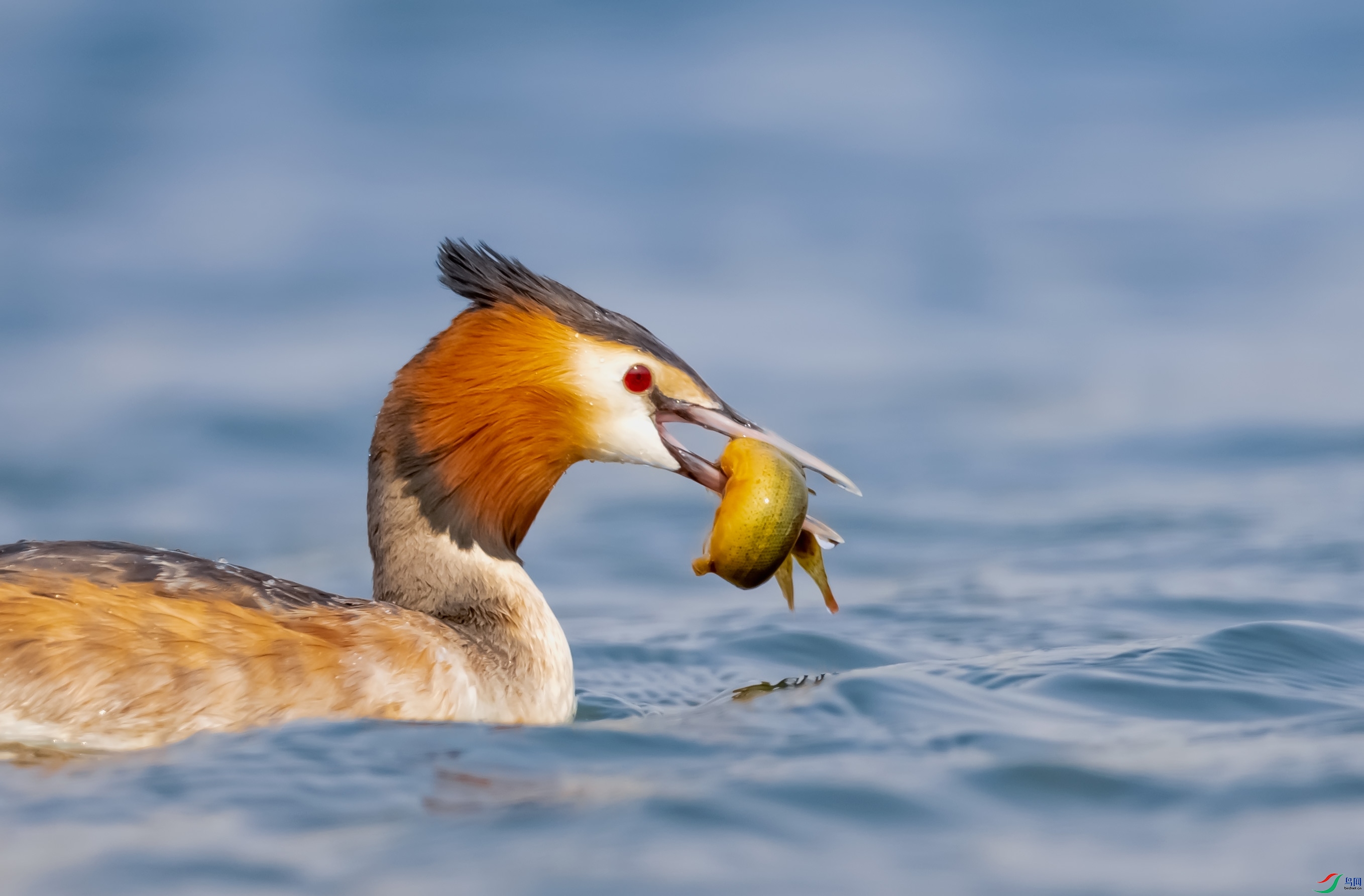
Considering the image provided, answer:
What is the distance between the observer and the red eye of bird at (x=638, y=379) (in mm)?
6055

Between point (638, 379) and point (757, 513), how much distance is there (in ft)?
2.15

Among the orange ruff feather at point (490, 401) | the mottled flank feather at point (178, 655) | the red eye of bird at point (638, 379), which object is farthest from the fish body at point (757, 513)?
the mottled flank feather at point (178, 655)

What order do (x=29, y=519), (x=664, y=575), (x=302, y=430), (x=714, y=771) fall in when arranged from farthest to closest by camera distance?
(x=302, y=430) → (x=29, y=519) → (x=664, y=575) → (x=714, y=771)

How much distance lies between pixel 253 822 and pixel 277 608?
1250 mm

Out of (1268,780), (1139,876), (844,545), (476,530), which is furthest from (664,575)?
(1139,876)

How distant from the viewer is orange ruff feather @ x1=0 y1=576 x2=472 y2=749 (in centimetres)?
525

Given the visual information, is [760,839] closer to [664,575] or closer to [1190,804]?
[1190,804]

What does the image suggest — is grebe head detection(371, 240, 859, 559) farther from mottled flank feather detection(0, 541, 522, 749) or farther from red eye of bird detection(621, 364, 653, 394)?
mottled flank feather detection(0, 541, 522, 749)

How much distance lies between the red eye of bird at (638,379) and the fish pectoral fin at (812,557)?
73 cm

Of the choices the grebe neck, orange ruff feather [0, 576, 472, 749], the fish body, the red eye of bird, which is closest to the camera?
orange ruff feather [0, 576, 472, 749]

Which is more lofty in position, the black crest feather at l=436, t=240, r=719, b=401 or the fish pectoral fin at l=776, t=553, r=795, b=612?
the black crest feather at l=436, t=240, r=719, b=401

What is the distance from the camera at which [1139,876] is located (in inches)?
165

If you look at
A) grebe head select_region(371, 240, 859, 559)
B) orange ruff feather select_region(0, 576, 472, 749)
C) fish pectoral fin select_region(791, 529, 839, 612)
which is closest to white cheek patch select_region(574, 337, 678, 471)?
grebe head select_region(371, 240, 859, 559)

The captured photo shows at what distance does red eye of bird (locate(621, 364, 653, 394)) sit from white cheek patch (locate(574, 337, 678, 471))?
0.01 m
